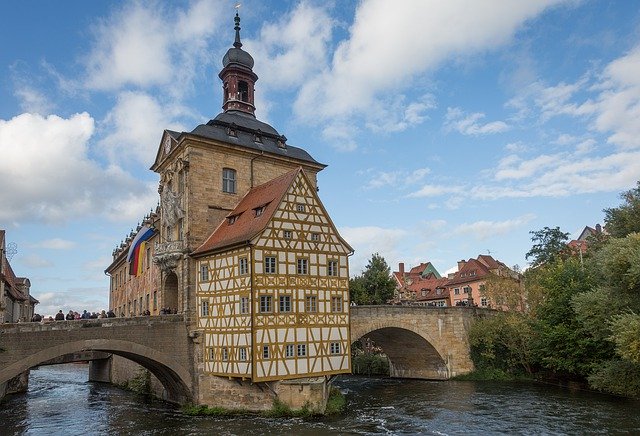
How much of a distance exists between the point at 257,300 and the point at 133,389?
1743 centimetres

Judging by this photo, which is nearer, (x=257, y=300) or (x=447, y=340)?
(x=257, y=300)

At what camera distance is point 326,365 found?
25.0 metres

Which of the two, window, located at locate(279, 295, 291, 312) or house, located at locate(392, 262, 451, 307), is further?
house, located at locate(392, 262, 451, 307)

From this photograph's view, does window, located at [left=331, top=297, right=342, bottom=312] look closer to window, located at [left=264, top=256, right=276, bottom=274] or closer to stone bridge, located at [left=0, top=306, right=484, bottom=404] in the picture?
window, located at [left=264, top=256, right=276, bottom=274]

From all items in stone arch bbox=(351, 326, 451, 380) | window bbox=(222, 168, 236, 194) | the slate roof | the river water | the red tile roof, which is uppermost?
the slate roof

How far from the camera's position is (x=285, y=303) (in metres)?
24.0

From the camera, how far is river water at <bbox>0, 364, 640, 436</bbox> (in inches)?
832

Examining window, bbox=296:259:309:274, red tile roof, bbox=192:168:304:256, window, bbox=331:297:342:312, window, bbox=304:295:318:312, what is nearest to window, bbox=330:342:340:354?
window, bbox=331:297:342:312

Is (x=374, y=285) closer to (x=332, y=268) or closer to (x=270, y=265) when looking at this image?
(x=332, y=268)

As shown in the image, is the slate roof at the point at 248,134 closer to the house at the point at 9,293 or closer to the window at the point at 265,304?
the window at the point at 265,304

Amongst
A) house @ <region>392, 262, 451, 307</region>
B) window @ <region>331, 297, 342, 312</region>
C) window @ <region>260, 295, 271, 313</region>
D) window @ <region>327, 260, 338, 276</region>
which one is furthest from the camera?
house @ <region>392, 262, 451, 307</region>

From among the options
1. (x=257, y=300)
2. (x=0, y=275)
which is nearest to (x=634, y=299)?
(x=257, y=300)

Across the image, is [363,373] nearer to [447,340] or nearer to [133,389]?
[447,340]

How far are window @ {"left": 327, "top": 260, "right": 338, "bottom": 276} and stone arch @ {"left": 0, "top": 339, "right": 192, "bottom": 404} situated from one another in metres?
7.93
